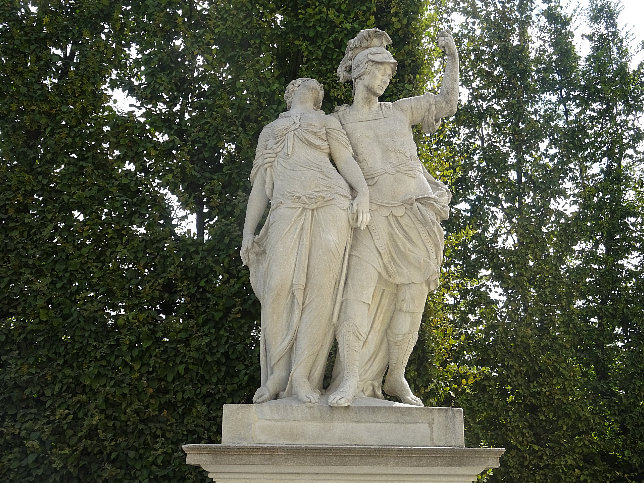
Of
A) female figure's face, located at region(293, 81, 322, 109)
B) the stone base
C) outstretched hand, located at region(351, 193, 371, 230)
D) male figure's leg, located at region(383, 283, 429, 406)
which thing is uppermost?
female figure's face, located at region(293, 81, 322, 109)

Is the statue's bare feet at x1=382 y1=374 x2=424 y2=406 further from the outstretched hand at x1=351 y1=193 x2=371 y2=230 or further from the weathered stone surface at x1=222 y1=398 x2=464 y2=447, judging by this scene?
the outstretched hand at x1=351 y1=193 x2=371 y2=230

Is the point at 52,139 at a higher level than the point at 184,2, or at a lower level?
lower

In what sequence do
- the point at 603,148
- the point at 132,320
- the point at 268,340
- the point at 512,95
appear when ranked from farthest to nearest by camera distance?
the point at 603,148 → the point at 512,95 → the point at 132,320 → the point at 268,340

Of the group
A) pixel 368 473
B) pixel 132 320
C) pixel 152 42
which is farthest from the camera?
pixel 152 42

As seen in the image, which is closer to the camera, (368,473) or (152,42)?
(368,473)

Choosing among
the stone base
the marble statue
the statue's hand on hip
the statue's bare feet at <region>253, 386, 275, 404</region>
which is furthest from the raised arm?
the stone base

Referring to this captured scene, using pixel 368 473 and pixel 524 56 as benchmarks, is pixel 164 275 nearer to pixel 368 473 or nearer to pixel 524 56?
pixel 368 473

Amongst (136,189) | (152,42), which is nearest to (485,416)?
(136,189)

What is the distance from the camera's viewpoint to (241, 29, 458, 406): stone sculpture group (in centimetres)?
488

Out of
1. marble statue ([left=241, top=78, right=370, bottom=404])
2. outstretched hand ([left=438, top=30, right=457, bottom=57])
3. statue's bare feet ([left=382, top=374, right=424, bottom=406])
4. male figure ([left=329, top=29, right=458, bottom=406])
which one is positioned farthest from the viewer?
outstretched hand ([left=438, top=30, right=457, bottom=57])

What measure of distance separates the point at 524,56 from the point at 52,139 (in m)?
5.78

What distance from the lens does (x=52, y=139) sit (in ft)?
26.0

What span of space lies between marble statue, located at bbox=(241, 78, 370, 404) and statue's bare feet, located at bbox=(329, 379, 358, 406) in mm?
150

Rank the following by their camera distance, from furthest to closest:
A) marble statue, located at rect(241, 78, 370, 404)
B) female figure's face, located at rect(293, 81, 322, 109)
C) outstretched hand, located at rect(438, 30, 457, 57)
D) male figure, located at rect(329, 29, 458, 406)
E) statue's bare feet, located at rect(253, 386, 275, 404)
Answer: female figure's face, located at rect(293, 81, 322, 109) → outstretched hand, located at rect(438, 30, 457, 57) → male figure, located at rect(329, 29, 458, 406) → marble statue, located at rect(241, 78, 370, 404) → statue's bare feet, located at rect(253, 386, 275, 404)
